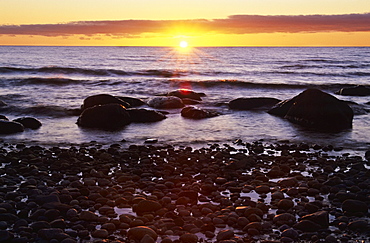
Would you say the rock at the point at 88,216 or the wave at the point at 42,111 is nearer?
the rock at the point at 88,216

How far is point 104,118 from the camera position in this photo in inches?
614

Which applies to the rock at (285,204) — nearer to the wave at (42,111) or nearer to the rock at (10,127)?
the rock at (10,127)

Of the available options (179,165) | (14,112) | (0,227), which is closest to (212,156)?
(179,165)

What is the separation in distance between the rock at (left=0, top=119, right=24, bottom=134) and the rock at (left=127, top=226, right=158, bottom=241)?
31.5 feet

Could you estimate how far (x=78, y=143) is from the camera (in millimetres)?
12461

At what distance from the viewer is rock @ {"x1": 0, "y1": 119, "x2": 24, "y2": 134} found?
13914 mm

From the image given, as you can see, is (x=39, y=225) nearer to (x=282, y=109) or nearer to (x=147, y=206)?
(x=147, y=206)

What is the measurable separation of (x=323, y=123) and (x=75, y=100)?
45.8ft

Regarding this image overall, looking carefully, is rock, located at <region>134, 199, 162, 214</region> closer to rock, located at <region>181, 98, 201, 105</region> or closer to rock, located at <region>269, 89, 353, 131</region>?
rock, located at <region>269, 89, 353, 131</region>

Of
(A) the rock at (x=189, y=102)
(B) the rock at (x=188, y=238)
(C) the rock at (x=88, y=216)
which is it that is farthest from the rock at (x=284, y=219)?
(A) the rock at (x=189, y=102)

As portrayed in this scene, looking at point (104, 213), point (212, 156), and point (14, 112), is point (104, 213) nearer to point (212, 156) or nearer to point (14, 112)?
point (212, 156)

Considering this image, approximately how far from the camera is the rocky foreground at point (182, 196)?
19.7ft

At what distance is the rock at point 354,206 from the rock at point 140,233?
10.7 feet

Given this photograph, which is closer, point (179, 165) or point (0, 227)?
point (0, 227)
